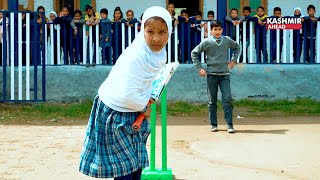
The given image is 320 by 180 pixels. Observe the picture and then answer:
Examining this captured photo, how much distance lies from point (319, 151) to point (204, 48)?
251 centimetres

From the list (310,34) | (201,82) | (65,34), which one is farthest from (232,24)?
(65,34)

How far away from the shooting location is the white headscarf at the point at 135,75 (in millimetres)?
4074

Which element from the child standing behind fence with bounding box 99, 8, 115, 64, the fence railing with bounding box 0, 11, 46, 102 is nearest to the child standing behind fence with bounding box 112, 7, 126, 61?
the child standing behind fence with bounding box 99, 8, 115, 64

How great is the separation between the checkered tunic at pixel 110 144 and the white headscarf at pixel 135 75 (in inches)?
2.8

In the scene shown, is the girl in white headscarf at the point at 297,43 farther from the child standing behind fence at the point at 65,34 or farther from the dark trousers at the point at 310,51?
the child standing behind fence at the point at 65,34

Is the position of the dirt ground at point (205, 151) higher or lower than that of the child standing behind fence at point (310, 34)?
lower

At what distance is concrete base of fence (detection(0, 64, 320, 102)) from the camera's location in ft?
42.5

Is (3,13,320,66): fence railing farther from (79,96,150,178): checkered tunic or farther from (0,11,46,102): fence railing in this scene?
(79,96,150,178): checkered tunic

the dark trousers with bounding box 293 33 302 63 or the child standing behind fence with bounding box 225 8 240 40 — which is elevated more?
the child standing behind fence with bounding box 225 8 240 40

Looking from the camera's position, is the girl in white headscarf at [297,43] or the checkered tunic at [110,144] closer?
the checkered tunic at [110,144]

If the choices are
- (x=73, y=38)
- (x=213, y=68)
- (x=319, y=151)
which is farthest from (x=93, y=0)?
(x=319, y=151)

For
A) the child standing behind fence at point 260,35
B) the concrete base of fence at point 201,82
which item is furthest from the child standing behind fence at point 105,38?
the child standing behind fence at point 260,35

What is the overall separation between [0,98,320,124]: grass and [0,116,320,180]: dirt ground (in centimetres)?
107

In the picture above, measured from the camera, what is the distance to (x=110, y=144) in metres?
4.22
